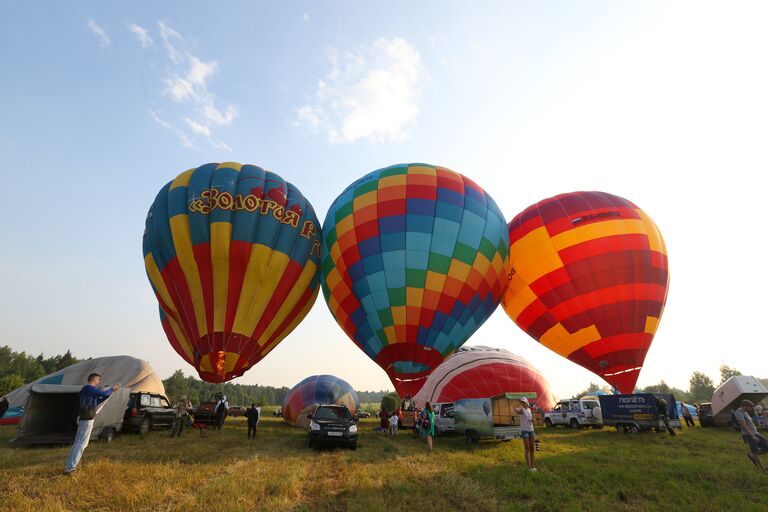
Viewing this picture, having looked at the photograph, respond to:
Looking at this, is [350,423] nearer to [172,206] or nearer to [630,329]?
[172,206]

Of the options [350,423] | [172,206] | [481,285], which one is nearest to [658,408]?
[481,285]

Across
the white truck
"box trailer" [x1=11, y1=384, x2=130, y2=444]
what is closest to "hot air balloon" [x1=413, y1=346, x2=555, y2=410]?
the white truck

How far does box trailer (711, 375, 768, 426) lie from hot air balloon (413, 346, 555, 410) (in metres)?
9.15

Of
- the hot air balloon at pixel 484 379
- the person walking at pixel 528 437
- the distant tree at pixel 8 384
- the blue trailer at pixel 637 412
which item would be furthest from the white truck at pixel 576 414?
the distant tree at pixel 8 384

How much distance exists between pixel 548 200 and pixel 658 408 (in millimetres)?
11872

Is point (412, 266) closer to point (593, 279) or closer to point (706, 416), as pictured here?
point (593, 279)

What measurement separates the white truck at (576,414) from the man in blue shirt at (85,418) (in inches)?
929

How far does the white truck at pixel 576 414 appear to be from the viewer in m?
22.8

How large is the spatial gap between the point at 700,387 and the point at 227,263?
378 ft

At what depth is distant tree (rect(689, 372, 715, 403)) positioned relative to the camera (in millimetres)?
87625

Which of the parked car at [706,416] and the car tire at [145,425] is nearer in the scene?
the car tire at [145,425]

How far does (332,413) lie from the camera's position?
1349 cm

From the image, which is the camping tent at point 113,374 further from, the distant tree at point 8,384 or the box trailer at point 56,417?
the distant tree at point 8,384

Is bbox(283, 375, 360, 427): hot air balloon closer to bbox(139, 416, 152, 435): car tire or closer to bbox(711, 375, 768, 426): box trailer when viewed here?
bbox(139, 416, 152, 435): car tire
